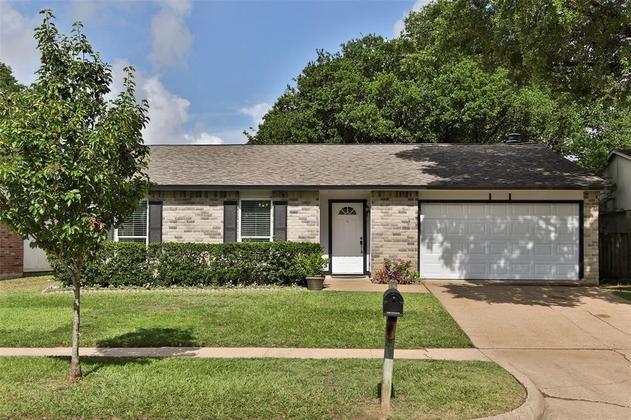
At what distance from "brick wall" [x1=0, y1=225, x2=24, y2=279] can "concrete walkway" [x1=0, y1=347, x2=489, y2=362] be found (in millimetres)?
9853

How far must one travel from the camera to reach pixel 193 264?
1436 cm

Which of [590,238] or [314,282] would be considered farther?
[590,238]

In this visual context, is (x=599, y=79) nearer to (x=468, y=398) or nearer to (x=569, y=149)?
(x=468, y=398)

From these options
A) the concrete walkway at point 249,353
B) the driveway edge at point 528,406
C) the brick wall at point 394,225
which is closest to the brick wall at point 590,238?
the brick wall at point 394,225

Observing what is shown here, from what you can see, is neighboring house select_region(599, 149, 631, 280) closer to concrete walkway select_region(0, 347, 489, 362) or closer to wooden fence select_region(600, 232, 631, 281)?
wooden fence select_region(600, 232, 631, 281)

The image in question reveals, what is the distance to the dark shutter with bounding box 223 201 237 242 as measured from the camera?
1546 cm

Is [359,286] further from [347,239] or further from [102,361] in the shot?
[102,361]

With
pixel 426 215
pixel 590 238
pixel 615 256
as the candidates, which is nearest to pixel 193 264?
pixel 426 215

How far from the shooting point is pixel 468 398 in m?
5.56

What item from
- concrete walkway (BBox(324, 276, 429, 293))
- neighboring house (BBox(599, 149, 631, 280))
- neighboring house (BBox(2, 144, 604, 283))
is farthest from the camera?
neighboring house (BBox(599, 149, 631, 280))

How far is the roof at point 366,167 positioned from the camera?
1518 cm

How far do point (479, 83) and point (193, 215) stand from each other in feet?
59.6

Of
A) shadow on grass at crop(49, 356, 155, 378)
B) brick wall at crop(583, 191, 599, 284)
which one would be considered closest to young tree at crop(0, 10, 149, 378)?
shadow on grass at crop(49, 356, 155, 378)

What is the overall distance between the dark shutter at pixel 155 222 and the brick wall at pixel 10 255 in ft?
14.1
